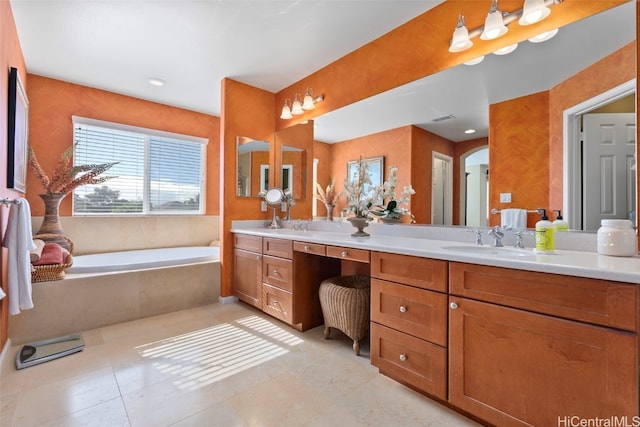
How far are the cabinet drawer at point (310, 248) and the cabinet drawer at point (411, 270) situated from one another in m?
0.45

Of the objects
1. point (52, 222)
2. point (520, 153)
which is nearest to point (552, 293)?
point (520, 153)

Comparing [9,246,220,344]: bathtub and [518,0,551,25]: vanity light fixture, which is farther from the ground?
[518,0,551,25]: vanity light fixture

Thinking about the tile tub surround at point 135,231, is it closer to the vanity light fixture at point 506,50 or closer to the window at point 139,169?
the window at point 139,169

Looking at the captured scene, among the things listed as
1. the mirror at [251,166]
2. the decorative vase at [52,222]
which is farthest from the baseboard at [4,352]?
the mirror at [251,166]

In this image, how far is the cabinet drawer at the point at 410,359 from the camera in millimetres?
1364

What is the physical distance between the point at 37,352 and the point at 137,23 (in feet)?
8.12

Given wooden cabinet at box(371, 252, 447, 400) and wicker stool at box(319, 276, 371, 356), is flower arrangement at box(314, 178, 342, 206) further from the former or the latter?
wooden cabinet at box(371, 252, 447, 400)

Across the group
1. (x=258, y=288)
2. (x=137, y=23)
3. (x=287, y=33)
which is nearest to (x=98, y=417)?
(x=258, y=288)

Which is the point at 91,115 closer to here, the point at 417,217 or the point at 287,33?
the point at 287,33

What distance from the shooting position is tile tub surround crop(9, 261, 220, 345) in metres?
2.14

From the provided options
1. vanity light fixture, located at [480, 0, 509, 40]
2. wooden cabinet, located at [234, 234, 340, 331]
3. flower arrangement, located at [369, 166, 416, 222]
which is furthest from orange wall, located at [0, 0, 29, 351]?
vanity light fixture, located at [480, 0, 509, 40]

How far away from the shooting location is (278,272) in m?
2.42

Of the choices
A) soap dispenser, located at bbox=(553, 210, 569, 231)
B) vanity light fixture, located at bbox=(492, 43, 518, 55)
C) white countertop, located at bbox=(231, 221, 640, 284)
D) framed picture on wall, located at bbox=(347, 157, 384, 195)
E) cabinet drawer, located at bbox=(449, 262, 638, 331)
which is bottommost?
cabinet drawer, located at bbox=(449, 262, 638, 331)

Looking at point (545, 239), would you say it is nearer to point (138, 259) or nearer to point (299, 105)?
point (299, 105)
